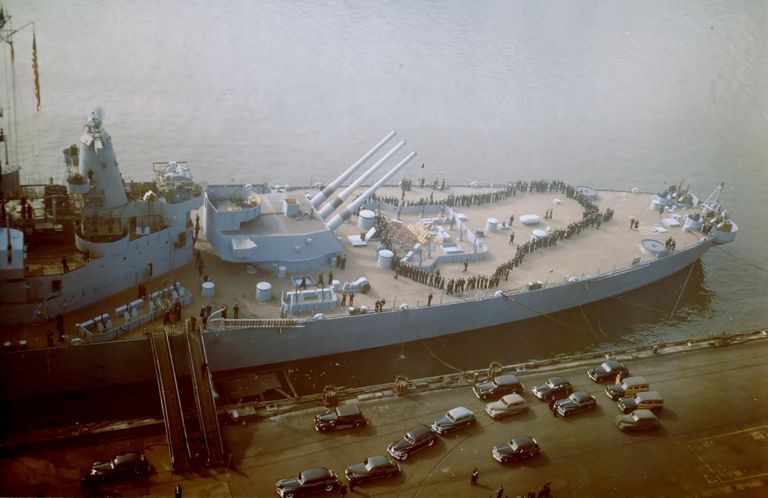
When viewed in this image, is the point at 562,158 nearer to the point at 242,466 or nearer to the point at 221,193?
the point at 221,193

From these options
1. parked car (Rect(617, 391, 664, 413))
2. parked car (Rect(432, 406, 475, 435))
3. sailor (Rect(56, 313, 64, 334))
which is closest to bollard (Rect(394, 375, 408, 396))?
parked car (Rect(432, 406, 475, 435))

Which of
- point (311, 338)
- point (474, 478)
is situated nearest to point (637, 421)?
point (474, 478)

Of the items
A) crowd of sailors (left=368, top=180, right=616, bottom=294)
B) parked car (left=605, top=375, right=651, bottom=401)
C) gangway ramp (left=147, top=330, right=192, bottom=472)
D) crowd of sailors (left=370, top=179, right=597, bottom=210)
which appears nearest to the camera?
gangway ramp (left=147, top=330, right=192, bottom=472)

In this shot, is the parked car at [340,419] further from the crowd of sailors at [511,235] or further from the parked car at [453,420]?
the crowd of sailors at [511,235]

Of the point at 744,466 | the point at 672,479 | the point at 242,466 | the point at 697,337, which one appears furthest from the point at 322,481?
the point at 697,337

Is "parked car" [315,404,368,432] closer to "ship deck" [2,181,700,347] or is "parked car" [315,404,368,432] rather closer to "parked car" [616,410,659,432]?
"ship deck" [2,181,700,347]

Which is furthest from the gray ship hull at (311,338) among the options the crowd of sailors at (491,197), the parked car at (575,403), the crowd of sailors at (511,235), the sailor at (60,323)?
the crowd of sailors at (491,197)
